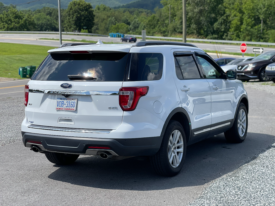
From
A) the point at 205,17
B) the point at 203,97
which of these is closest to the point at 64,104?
the point at 203,97

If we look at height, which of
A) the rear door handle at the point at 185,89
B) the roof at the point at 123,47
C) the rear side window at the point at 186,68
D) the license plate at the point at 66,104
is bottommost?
the license plate at the point at 66,104

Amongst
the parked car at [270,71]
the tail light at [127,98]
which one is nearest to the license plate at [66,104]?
the tail light at [127,98]

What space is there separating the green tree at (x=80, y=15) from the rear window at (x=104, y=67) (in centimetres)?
12490

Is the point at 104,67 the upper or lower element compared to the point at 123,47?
lower

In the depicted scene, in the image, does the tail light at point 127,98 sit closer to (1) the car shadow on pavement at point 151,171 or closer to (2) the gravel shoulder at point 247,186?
(1) the car shadow on pavement at point 151,171

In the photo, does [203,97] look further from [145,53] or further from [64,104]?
[64,104]

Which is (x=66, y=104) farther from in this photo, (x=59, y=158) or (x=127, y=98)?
(x=59, y=158)

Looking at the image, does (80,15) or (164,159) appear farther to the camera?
(80,15)

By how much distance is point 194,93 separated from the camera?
6.02 m

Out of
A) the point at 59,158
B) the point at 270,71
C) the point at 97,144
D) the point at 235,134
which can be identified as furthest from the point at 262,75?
the point at 97,144

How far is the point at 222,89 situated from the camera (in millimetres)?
6969

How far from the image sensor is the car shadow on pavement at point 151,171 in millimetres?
5250

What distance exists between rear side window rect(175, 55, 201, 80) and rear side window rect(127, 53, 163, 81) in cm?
47

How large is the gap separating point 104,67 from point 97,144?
37.6 inches
